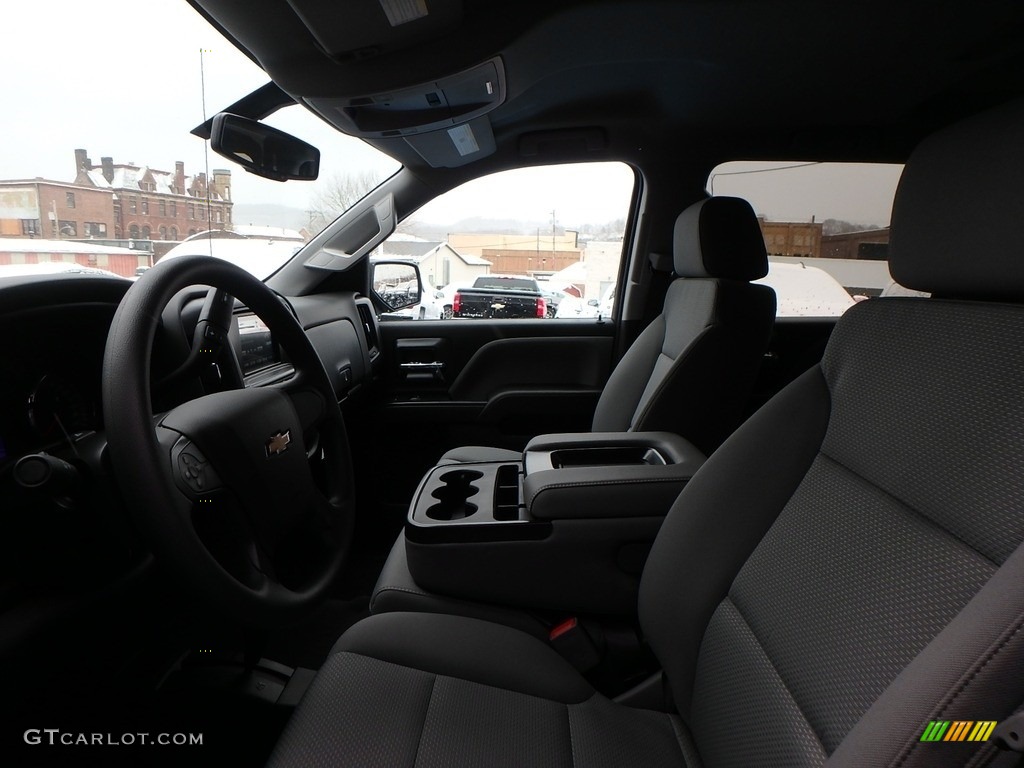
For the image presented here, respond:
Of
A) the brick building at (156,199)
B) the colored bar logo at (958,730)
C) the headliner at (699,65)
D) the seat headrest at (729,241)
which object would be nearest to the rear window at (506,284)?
the headliner at (699,65)

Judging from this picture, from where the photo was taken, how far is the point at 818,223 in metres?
2.79

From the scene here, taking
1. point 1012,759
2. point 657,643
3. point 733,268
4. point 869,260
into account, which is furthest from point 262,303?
point 869,260

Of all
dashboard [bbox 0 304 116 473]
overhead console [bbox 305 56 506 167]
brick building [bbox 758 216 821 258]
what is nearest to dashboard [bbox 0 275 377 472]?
dashboard [bbox 0 304 116 473]

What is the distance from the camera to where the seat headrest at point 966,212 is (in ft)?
2.42

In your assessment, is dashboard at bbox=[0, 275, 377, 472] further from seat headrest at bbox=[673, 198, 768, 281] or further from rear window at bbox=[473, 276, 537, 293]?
rear window at bbox=[473, 276, 537, 293]

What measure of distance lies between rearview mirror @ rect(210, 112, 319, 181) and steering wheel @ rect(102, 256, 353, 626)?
71 cm

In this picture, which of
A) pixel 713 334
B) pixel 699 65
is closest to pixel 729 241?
pixel 713 334

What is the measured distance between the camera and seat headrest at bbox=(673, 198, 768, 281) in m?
1.85

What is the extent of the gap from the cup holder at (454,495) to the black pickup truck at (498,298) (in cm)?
138

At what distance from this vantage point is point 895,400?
0.82m

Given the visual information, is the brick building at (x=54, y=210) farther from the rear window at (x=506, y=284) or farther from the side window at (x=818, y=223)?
the side window at (x=818, y=223)

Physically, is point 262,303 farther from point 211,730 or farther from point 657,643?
point 657,643

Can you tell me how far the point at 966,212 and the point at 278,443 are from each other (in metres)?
1.06

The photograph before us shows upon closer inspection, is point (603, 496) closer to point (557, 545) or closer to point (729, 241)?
point (557, 545)
